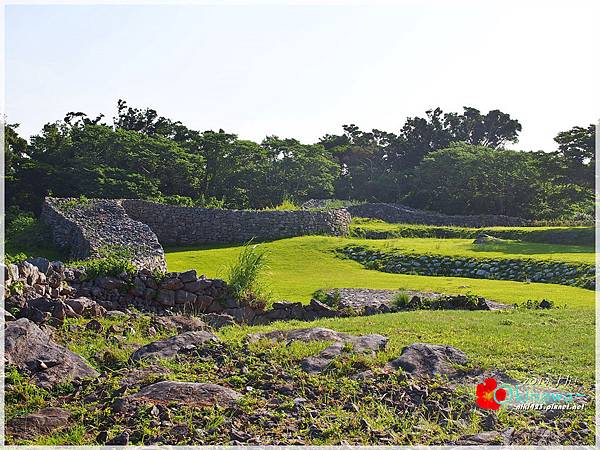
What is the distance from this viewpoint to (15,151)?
27.4 meters

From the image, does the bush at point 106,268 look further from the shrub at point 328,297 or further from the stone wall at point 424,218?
the stone wall at point 424,218

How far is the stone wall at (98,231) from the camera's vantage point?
15.0 m

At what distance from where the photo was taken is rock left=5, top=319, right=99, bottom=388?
18.8 feet

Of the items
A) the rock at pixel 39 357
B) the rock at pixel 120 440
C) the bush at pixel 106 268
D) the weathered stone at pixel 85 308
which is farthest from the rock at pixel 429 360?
the bush at pixel 106 268

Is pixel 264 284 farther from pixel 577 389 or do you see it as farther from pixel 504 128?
pixel 504 128

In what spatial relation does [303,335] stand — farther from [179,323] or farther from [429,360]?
[179,323]

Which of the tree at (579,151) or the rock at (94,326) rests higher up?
the tree at (579,151)

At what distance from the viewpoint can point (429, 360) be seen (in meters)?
6.09

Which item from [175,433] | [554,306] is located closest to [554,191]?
[554,306]

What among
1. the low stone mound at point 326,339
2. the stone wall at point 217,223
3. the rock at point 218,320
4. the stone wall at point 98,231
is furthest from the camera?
the stone wall at point 217,223

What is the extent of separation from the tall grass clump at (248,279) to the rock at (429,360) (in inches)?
186

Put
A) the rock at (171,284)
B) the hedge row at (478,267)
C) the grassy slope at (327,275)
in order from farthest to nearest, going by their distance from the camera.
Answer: the hedge row at (478,267), the grassy slope at (327,275), the rock at (171,284)

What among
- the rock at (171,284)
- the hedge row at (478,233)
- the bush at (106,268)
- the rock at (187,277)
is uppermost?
the hedge row at (478,233)

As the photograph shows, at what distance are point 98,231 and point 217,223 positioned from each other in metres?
6.57
